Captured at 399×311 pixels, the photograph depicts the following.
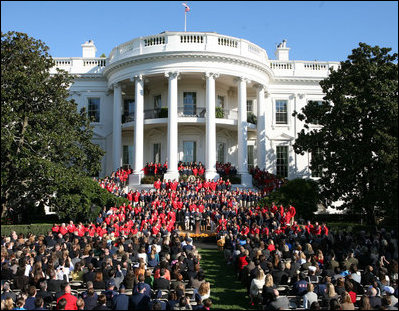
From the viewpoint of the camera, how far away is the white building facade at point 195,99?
30250 millimetres

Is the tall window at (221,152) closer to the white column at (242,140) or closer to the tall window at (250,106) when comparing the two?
the white column at (242,140)

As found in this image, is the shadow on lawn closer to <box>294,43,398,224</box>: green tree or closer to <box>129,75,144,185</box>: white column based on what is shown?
<box>294,43,398,224</box>: green tree

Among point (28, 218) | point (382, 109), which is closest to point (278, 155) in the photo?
point (382, 109)

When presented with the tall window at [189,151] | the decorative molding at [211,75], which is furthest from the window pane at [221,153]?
the decorative molding at [211,75]

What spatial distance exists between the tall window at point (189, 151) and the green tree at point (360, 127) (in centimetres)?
1112

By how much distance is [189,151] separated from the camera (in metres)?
33.7

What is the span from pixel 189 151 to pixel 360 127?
14.3 m

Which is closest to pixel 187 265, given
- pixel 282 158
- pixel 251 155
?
pixel 251 155

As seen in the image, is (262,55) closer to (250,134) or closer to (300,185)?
(250,134)

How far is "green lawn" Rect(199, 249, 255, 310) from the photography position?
11212 mm

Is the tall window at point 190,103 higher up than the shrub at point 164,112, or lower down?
higher up

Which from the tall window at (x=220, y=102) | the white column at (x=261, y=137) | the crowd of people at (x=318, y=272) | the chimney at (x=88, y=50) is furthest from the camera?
the chimney at (x=88, y=50)

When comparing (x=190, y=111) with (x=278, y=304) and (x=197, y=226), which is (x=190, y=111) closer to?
(x=197, y=226)

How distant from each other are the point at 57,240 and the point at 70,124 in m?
9.72
